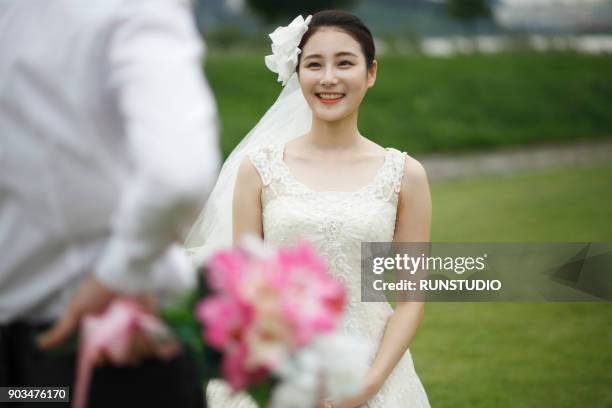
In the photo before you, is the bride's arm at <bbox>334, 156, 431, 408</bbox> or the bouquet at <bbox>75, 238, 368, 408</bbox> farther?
the bride's arm at <bbox>334, 156, 431, 408</bbox>

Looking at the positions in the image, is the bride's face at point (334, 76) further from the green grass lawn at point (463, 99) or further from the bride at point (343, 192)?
the green grass lawn at point (463, 99)

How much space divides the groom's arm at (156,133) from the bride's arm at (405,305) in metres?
1.99

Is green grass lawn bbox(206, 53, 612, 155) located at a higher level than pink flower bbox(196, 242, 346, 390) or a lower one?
higher

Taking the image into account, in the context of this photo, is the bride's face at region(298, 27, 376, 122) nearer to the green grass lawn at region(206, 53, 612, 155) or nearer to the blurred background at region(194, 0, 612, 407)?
the blurred background at region(194, 0, 612, 407)

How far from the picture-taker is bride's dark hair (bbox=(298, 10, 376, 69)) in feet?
13.2

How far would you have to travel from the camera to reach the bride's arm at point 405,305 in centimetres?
391

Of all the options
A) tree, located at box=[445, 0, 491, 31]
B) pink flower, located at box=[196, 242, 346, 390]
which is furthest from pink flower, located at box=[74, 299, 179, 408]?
tree, located at box=[445, 0, 491, 31]

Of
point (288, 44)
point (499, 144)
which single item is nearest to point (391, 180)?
point (288, 44)

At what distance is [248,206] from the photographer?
4094 millimetres

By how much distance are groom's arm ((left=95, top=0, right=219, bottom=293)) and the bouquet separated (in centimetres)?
12

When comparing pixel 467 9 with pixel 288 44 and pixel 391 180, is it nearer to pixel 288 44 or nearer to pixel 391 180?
pixel 288 44

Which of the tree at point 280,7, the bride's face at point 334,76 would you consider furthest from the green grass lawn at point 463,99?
the bride's face at point 334,76

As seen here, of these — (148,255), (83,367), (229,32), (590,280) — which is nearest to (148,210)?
(148,255)

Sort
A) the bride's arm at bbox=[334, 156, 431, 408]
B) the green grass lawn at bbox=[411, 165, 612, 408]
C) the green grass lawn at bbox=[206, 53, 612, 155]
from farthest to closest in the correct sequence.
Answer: the green grass lawn at bbox=[206, 53, 612, 155] → the green grass lawn at bbox=[411, 165, 612, 408] → the bride's arm at bbox=[334, 156, 431, 408]
